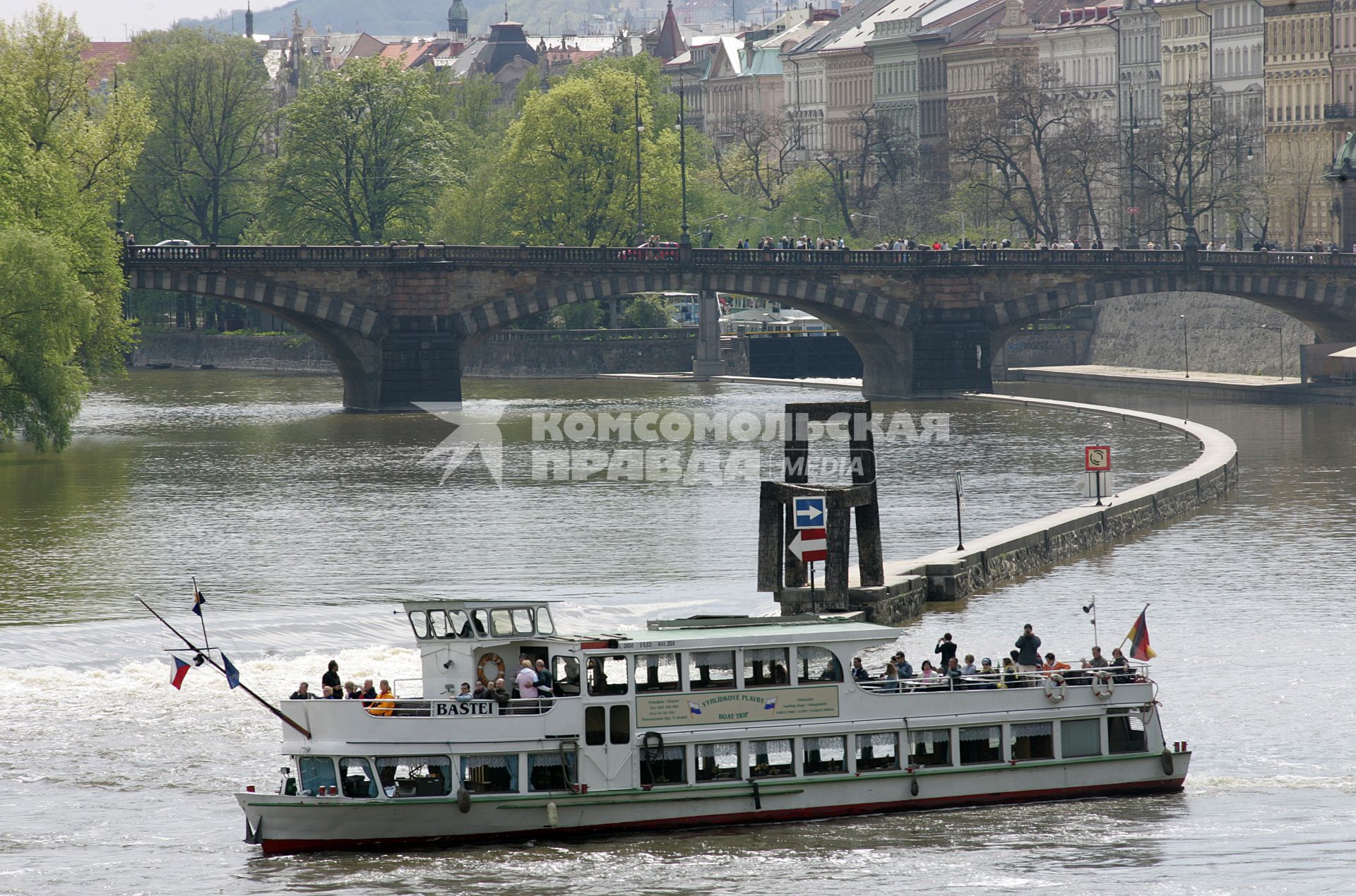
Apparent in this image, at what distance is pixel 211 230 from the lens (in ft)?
463

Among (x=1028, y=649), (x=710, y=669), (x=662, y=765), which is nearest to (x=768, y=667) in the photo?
(x=710, y=669)

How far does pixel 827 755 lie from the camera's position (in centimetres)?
3478

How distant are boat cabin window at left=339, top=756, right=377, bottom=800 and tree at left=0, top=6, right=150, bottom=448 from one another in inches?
1736

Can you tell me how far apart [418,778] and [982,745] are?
8582mm

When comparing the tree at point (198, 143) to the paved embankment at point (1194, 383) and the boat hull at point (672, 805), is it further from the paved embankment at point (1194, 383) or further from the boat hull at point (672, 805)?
the boat hull at point (672, 805)

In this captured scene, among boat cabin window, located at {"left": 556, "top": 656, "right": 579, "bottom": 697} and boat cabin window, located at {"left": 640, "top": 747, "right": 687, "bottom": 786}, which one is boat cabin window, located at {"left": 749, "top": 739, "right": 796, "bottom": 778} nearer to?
boat cabin window, located at {"left": 640, "top": 747, "right": 687, "bottom": 786}

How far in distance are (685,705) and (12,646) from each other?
16881mm

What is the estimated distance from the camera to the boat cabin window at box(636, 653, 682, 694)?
1342 inches

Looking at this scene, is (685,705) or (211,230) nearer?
(685,705)

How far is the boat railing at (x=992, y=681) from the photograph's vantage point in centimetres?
3512

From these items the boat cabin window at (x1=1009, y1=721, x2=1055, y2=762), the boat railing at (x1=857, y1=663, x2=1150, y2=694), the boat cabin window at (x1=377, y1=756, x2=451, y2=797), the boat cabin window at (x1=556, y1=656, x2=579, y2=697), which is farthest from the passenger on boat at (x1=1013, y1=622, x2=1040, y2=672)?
the boat cabin window at (x1=377, y1=756, x2=451, y2=797)

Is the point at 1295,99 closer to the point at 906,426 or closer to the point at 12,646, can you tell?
the point at 906,426

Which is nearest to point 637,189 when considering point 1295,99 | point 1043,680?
point 1295,99
